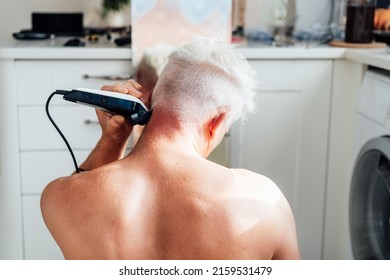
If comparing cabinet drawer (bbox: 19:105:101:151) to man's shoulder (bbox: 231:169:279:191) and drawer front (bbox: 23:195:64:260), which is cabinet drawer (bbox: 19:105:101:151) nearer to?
drawer front (bbox: 23:195:64:260)

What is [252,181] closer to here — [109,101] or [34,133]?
[109,101]

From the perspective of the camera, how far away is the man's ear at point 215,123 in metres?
1.06

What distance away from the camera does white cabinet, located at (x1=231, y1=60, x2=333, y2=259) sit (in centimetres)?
209

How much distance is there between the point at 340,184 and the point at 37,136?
1.04 m

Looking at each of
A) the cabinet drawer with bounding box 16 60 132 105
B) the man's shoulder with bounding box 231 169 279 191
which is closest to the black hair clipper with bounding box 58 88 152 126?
the man's shoulder with bounding box 231 169 279 191

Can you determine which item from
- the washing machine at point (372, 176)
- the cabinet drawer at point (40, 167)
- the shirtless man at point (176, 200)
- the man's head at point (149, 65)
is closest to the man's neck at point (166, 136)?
the shirtless man at point (176, 200)

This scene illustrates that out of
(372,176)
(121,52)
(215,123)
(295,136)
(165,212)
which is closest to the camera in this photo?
(165,212)

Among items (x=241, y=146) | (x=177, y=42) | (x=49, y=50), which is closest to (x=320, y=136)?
(x=241, y=146)

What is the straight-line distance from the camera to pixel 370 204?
185 cm

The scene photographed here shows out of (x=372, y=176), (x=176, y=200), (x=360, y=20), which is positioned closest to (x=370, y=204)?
(x=372, y=176)

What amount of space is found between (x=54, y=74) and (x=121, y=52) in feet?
0.75

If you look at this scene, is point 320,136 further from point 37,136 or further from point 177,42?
point 37,136

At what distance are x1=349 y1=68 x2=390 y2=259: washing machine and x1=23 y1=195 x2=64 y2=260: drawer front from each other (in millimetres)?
992

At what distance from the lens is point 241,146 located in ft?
6.99
